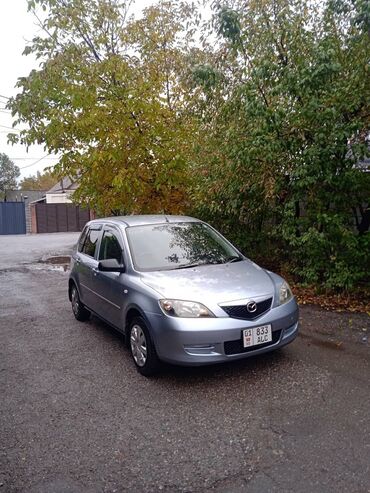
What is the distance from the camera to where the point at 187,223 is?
16.9 feet

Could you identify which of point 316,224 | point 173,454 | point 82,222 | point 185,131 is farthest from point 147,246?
point 82,222

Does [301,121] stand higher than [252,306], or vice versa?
[301,121]

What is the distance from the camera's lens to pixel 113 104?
7684 millimetres

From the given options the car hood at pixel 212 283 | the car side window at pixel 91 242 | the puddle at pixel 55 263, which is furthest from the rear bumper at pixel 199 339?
the puddle at pixel 55 263

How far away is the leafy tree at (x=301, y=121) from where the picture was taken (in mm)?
5367

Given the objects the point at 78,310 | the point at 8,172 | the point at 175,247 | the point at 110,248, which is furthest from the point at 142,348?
the point at 8,172

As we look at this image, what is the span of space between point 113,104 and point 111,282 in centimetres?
451

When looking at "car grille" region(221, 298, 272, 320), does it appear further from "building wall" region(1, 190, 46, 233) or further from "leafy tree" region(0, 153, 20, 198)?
"leafy tree" region(0, 153, 20, 198)

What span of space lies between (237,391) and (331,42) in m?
4.65

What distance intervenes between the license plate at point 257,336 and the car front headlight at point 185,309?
38cm

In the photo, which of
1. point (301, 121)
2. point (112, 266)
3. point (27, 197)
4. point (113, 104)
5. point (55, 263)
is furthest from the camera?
point (27, 197)

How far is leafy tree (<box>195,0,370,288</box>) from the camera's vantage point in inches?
211

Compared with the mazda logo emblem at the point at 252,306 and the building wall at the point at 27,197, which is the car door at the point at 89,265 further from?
the building wall at the point at 27,197

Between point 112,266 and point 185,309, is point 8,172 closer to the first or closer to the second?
point 112,266
